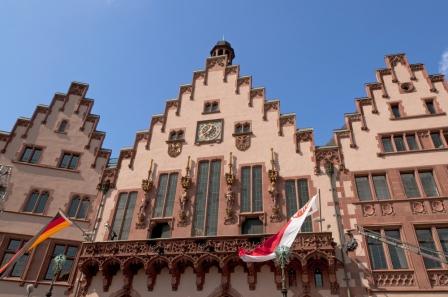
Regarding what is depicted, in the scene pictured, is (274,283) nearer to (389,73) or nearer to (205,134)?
(205,134)

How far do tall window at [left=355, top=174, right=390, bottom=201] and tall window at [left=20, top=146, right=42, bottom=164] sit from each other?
84.2 feet

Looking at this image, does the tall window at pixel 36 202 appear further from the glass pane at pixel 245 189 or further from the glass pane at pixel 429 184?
the glass pane at pixel 429 184

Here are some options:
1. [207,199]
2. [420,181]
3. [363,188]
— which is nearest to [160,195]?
[207,199]

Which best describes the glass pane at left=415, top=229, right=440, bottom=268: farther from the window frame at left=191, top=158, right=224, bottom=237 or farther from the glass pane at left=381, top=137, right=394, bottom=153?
the window frame at left=191, top=158, right=224, bottom=237

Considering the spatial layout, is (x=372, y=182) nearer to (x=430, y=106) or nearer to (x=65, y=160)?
(x=430, y=106)

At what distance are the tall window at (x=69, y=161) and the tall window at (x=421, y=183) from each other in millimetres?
25652

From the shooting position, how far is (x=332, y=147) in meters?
25.9

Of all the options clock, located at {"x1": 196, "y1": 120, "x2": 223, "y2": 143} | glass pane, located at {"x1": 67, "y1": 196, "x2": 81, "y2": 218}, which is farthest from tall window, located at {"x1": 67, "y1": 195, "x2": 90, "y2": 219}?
clock, located at {"x1": 196, "y1": 120, "x2": 223, "y2": 143}

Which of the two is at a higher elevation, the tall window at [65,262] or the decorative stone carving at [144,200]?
the decorative stone carving at [144,200]

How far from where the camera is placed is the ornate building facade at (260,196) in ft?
68.4

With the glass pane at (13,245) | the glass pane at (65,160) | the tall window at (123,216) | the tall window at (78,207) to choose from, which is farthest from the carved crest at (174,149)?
the glass pane at (13,245)

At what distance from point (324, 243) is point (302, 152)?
A: 795cm

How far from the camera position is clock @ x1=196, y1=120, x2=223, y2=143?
95.8 ft

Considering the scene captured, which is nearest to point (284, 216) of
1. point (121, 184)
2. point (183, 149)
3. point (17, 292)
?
point (183, 149)
